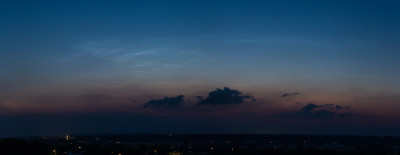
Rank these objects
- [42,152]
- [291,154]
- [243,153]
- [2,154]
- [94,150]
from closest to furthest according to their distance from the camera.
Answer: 1. [2,154]
2. [42,152]
3. [94,150]
4. [291,154]
5. [243,153]

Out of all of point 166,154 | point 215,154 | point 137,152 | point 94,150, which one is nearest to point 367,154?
point 215,154

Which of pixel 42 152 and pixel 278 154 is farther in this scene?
pixel 278 154

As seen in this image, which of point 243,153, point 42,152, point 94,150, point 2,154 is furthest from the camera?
point 243,153

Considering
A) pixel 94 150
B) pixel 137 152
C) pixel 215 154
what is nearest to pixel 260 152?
pixel 215 154

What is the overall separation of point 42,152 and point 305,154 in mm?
47651

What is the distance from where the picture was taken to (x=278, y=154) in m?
85.2

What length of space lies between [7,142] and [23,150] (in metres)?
7.18

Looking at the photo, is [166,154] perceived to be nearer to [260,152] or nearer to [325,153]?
[260,152]

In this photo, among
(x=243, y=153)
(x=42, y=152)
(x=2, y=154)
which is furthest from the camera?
(x=243, y=153)

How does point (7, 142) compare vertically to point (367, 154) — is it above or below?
above

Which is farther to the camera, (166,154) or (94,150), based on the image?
(166,154)

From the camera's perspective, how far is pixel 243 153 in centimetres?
8975

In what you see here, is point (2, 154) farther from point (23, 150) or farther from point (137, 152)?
point (137, 152)

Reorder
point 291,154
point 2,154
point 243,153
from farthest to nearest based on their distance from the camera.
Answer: point 243,153 → point 291,154 → point 2,154
